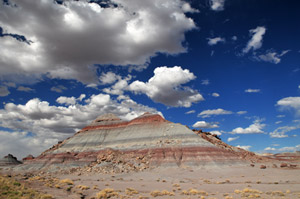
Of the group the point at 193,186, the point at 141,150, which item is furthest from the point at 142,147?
the point at 193,186

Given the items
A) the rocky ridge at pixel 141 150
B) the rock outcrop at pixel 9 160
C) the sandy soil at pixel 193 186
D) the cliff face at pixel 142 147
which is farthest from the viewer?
the rock outcrop at pixel 9 160

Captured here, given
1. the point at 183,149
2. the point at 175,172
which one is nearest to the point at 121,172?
the point at 175,172

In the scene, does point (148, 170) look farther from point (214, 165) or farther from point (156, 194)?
point (156, 194)

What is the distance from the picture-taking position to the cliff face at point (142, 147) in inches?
2438

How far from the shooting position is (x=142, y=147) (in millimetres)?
72875

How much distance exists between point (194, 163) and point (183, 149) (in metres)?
7.67

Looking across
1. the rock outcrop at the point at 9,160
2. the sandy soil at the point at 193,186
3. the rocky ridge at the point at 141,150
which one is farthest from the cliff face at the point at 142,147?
the rock outcrop at the point at 9,160

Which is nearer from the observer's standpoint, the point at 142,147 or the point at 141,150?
the point at 141,150

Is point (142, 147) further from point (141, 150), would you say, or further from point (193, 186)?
point (193, 186)

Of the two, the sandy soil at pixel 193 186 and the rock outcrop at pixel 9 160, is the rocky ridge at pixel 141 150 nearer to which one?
the sandy soil at pixel 193 186

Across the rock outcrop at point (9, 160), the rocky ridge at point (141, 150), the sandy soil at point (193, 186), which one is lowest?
the rock outcrop at point (9, 160)

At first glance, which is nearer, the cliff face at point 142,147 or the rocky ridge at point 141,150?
the rocky ridge at point 141,150

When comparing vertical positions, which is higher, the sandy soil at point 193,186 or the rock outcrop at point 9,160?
the sandy soil at point 193,186

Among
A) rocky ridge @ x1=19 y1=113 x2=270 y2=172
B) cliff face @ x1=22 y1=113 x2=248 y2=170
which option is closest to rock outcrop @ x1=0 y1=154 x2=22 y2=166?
rocky ridge @ x1=19 y1=113 x2=270 y2=172
